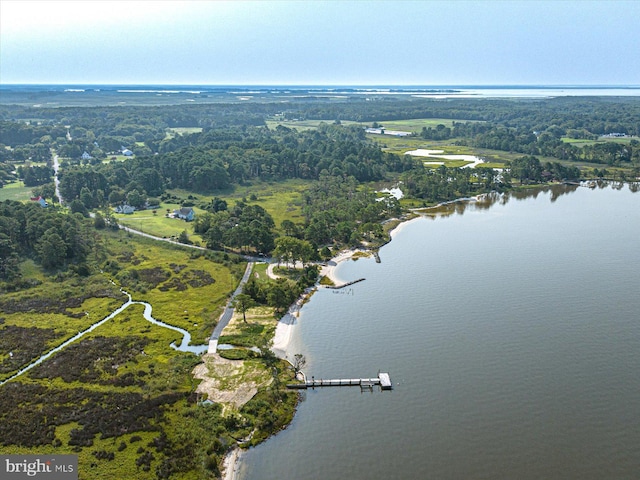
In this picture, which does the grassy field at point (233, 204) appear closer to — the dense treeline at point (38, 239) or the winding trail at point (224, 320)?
the dense treeline at point (38, 239)

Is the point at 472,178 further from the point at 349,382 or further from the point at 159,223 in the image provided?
the point at 349,382

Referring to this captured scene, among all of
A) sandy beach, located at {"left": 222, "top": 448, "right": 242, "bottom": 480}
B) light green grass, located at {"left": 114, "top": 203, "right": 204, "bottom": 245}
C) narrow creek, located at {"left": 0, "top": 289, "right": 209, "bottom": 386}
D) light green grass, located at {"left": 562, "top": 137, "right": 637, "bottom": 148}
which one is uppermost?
light green grass, located at {"left": 562, "top": 137, "right": 637, "bottom": 148}

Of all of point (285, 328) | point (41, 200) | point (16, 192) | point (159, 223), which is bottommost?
point (285, 328)

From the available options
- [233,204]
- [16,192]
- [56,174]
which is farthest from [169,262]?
[56,174]

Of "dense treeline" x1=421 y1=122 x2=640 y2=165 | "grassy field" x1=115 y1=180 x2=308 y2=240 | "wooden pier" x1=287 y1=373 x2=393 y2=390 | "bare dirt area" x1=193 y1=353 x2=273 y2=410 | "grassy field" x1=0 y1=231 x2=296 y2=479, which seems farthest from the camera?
"dense treeline" x1=421 y1=122 x2=640 y2=165

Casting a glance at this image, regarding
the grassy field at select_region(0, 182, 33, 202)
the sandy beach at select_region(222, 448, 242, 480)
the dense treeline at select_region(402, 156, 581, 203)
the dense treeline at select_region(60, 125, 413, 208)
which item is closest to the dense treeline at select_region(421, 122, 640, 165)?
the dense treeline at select_region(402, 156, 581, 203)

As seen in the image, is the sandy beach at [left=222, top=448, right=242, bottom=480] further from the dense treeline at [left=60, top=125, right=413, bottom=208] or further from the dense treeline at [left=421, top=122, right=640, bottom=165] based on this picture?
the dense treeline at [left=421, top=122, right=640, bottom=165]
